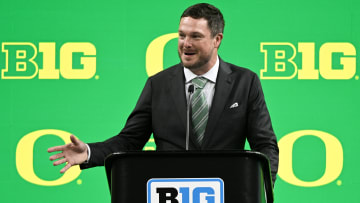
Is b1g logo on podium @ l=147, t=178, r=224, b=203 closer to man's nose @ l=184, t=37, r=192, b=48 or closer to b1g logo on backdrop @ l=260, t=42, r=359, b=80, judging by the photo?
man's nose @ l=184, t=37, r=192, b=48

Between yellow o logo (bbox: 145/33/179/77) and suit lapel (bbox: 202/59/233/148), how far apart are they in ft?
3.29

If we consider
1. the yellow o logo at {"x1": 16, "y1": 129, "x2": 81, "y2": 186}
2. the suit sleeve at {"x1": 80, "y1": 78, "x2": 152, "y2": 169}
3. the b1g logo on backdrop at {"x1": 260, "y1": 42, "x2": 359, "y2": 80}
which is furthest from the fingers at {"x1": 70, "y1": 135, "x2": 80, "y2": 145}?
the b1g logo on backdrop at {"x1": 260, "y1": 42, "x2": 359, "y2": 80}

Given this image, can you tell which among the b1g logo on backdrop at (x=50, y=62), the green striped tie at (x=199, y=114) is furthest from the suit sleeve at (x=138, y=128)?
the b1g logo on backdrop at (x=50, y=62)

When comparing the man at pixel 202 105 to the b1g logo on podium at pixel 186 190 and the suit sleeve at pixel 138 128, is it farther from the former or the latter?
the b1g logo on podium at pixel 186 190

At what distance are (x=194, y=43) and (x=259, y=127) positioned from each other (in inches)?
18.1

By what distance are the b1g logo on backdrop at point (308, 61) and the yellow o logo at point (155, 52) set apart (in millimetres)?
613

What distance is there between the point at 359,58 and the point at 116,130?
1609 mm

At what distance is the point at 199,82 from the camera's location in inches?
95.7

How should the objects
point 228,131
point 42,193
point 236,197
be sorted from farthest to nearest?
point 42,193, point 228,131, point 236,197

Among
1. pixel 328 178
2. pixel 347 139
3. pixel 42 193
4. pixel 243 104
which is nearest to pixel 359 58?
pixel 347 139

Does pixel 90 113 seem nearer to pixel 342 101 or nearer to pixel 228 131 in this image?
pixel 228 131

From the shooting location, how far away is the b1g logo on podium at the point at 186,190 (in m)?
1.57

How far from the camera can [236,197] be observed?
5.22ft

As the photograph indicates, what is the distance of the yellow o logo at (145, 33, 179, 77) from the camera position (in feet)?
11.3
